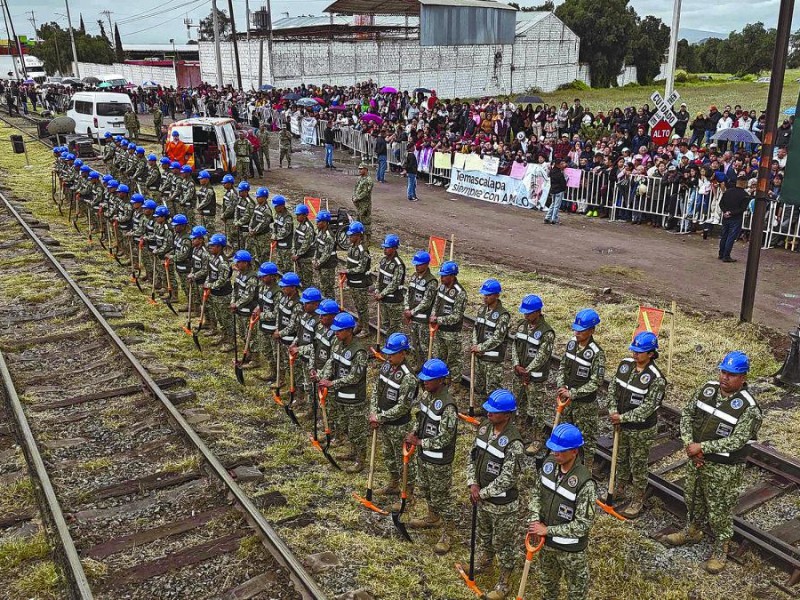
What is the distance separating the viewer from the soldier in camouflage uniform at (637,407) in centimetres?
701

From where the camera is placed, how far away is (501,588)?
6.15 metres

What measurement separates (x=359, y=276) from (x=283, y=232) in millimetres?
2923

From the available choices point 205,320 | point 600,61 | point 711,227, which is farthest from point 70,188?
point 600,61

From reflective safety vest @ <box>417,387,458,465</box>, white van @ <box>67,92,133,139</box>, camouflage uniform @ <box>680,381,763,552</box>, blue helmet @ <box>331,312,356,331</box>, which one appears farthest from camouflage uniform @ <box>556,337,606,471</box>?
white van @ <box>67,92,133,139</box>

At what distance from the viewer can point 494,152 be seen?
21922mm

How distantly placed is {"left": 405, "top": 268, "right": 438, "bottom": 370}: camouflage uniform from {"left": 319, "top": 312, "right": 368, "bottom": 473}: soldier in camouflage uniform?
2203 mm

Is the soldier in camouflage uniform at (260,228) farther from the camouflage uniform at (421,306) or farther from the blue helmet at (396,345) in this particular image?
the blue helmet at (396,345)

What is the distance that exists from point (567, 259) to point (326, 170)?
13.9m

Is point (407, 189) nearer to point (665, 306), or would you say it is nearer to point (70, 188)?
point (70, 188)

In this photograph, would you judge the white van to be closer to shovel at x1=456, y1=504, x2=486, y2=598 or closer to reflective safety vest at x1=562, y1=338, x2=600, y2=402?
reflective safety vest at x1=562, y1=338, x2=600, y2=402

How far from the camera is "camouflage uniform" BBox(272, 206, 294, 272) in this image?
13.9 m

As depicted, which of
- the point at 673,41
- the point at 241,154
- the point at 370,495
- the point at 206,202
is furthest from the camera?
the point at 241,154

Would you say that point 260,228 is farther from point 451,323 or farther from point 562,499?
point 562,499

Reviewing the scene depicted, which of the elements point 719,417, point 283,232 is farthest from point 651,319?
point 283,232
